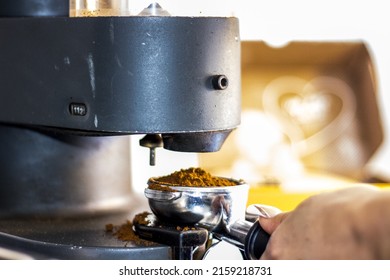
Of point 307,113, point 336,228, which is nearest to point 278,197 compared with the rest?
point 307,113

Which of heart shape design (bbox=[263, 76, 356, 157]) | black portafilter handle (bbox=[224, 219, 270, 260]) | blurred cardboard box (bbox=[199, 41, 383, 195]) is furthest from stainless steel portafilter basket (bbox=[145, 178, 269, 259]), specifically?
heart shape design (bbox=[263, 76, 356, 157])

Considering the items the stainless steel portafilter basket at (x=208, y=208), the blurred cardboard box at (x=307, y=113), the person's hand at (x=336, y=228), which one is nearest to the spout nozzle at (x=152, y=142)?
the stainless steel portafilter basket at (x=208, y=208)

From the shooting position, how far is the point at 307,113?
2.52m

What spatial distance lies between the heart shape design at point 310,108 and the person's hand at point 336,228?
73.0 inches

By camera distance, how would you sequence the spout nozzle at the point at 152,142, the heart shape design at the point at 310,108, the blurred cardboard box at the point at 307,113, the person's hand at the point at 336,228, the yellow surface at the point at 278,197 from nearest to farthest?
the person's hand at the point at 336,228 < the spout nozzle at the point at 152,142 < the yellow surface at the point at 278,197 < the blurred cardboard box at the point at 307,113 < the heart shape design at the point at 310,108

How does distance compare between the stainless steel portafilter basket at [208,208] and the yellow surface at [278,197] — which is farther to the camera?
the yellow surface at [278,197]

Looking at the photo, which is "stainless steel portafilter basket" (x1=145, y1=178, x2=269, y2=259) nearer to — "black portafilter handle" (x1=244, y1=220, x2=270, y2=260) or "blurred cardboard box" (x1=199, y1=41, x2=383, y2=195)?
"black portafilter handle" (x1=244, y1=220, x2=270, y2=260)

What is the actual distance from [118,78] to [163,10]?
3.5 inches

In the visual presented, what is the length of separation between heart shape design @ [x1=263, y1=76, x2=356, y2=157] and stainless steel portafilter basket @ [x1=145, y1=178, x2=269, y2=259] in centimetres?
179

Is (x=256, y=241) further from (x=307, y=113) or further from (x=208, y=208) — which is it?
(x=307, y=113)

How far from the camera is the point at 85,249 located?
72cm

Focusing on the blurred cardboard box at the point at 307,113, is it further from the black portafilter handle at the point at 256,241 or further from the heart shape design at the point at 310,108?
the black portafilter handle at the point at 256,241

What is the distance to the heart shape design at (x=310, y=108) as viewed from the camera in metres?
2.50
